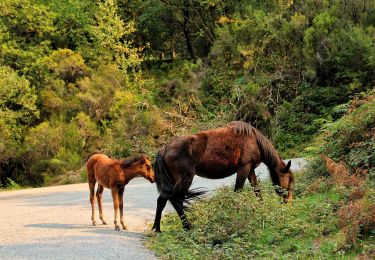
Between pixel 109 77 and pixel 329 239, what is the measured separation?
1977 cm

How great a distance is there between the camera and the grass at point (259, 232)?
7211mm

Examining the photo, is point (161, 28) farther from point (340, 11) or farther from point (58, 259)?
point (58, 259)

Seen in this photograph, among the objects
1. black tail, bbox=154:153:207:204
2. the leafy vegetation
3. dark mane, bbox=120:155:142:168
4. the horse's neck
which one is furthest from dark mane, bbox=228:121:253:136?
the leafy vegetation

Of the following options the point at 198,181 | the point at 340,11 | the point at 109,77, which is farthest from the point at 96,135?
the point at 340,11

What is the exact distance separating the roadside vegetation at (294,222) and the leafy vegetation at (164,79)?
898cm

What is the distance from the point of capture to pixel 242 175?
969cm

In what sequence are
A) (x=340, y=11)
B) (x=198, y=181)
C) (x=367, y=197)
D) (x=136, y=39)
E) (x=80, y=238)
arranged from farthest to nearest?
(x=136, y=39) → (x=340, y=11) → (x=198, y=181) → (x=80, y=238) → (x=367, y=197)

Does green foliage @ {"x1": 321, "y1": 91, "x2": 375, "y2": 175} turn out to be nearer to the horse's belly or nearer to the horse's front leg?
the horse's belly

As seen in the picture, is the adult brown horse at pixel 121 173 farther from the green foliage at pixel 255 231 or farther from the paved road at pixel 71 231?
the green foliage at pixel 255 231

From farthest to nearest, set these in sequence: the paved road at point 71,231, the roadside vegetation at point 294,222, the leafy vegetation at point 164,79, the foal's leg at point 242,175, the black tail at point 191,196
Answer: the leafy vegetation at point 164,79
the foal's leg at point 242,175
the black tail at point 191,196
the paved road at point 71,231
the roadside vegetation at point 294,222

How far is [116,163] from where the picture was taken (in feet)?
32.4

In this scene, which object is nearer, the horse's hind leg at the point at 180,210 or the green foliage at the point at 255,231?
the green foliage at the point at 255,231

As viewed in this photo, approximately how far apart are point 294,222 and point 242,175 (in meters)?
1.63

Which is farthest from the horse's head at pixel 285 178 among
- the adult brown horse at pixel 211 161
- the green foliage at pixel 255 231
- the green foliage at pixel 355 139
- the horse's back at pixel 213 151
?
the green foliage at pixel 355 139
